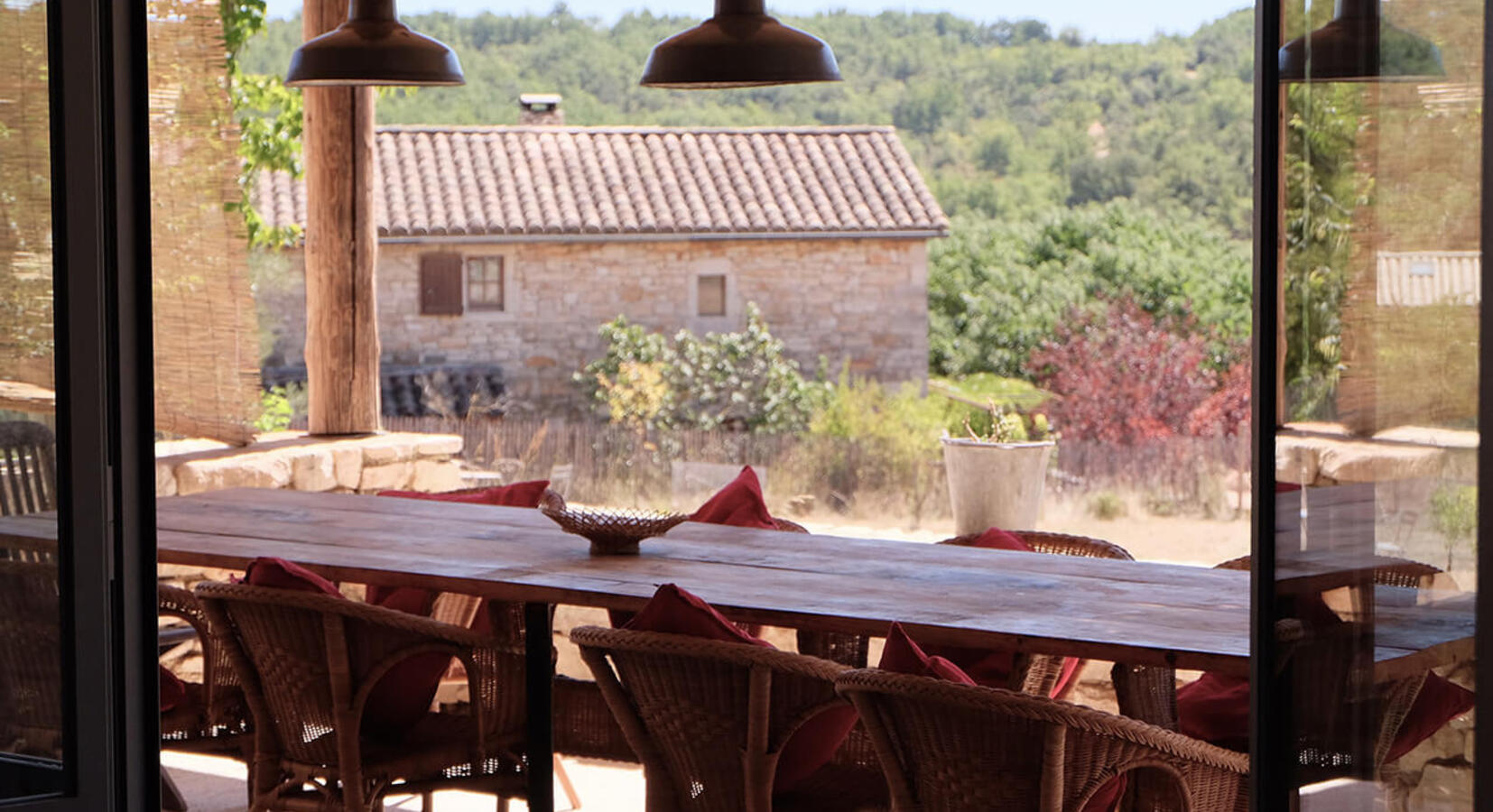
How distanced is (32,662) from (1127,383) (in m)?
12.6

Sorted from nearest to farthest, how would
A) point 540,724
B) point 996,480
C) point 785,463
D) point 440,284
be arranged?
1. point 540,724
2. point 996,480
3. point 785,463
4. point 440,284

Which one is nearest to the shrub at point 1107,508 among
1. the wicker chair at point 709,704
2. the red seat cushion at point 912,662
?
the wicker chair at point 709,704

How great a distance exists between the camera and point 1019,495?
695 cm

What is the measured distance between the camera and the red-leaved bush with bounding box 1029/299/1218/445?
1323cm

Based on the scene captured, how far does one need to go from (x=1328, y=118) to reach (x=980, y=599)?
138 cm

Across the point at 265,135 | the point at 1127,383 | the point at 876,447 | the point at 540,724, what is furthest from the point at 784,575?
the point at 1127,383

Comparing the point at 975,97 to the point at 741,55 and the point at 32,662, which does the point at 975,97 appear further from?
the point at 32,662

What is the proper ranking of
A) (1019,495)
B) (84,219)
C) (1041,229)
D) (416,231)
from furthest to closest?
(1041,229) < (416,231) < (1019,495) < (84,219)

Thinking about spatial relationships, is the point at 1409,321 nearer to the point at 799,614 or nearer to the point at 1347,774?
the point at 1347,774

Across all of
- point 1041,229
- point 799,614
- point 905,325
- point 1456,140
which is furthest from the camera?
point 1041,229

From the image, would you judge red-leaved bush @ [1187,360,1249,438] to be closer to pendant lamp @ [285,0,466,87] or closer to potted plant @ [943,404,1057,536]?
potted plant @ [943,404,1057,536]

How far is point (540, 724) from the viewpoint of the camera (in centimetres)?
290

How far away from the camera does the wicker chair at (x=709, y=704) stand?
2.38m

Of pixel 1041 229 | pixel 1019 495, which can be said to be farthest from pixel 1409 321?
pixel 1041 229
